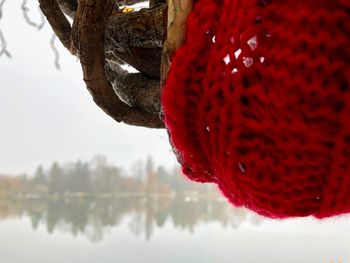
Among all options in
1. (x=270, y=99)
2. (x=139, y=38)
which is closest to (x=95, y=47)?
(x=139, y=38)

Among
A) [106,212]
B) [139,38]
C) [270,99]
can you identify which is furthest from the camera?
[106,212]

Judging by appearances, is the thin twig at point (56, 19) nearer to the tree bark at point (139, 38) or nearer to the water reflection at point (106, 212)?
the tree bark at point (139, 38)

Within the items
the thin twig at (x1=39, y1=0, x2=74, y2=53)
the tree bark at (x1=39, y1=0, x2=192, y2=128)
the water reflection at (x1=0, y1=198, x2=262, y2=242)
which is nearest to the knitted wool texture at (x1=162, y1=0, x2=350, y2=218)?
the tree bark at (x1=39, y1=0, x2=192, y2=128)

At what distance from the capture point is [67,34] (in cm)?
40

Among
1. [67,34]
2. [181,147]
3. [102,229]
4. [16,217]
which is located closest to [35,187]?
[16,217]

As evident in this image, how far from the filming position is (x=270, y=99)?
22cm

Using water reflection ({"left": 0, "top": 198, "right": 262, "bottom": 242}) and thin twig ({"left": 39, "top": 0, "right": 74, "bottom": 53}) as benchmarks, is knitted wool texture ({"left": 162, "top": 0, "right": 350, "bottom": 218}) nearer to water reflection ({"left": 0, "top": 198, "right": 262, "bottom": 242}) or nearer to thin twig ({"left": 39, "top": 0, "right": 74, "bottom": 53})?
thin twig ({"left": 39, "top": 0, "right": 74, "bottom": 53})

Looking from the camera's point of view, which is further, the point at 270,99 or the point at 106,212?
the point at 106,212

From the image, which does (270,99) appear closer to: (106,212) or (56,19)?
(56,19)

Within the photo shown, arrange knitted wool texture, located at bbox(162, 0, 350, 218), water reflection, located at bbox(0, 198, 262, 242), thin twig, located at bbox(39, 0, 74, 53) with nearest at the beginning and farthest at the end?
knitted wool texture, located at bbox(162, 0, 350, 218) → thin twig, located at bbox(39, 0, 74, 53) → water reflection, located at bbox(0, 198, 262, 242)

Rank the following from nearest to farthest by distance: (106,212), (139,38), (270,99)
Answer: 1. (270,99)
2. (139,38)
3. (106,212)

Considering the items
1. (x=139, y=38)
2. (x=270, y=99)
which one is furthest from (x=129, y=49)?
(x=270, y=99)

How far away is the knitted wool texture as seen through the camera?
0.21 metres

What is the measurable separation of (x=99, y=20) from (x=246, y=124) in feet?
0.42
